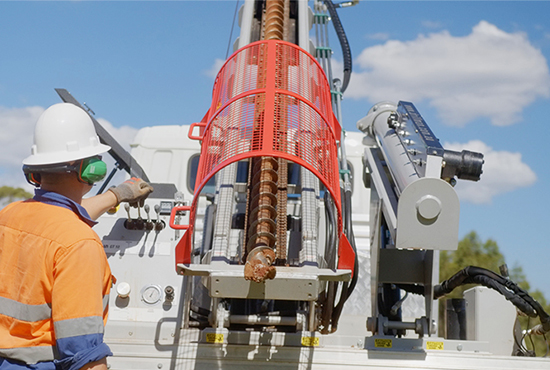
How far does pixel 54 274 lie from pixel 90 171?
14.6 inches

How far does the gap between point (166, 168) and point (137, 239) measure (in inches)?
101

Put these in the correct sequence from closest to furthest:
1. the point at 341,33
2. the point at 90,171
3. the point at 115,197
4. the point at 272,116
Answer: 1. the point at 90,171
2. the point at 272,116
3. the point at 115,197
4. the point at 341,33

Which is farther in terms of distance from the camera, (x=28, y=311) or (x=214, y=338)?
(x=214, y=338)

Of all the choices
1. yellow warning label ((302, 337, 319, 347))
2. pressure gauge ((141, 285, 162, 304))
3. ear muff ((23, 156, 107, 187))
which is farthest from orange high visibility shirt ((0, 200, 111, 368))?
pressure gauge ((141, 285, 162, 304))

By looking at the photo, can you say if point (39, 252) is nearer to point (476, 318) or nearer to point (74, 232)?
point (74, 232)

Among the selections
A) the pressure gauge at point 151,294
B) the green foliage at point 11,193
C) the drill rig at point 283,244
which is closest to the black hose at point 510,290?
the drill rig at point 283,244

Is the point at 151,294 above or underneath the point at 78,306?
above

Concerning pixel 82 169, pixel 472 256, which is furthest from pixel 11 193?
pixel 82 169

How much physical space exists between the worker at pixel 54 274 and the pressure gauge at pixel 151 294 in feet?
6.42

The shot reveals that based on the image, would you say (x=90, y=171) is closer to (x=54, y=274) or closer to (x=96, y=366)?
(x=54, y=274)

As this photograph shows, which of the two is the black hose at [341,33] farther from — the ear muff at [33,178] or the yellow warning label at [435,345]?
the ear muff at [33,178]

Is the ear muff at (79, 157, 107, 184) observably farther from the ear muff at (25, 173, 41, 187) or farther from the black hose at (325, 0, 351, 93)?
the black hose at (325, 0, 351, 93)

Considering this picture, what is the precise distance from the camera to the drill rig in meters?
3.18

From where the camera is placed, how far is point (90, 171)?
210 cm
